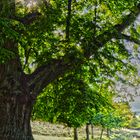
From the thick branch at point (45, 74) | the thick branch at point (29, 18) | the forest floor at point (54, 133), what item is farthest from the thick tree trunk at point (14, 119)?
the forest floor at point (54, 133)

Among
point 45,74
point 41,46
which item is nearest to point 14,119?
point 45,74

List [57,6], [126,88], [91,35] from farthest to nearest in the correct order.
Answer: [126,88]
[57,6]
[91,35]

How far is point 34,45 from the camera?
20.0 meters

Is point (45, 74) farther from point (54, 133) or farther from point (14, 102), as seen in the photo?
point (54, 133)

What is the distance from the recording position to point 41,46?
68.5ft

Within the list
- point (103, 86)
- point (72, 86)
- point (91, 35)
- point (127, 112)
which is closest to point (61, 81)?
point (72, 86)

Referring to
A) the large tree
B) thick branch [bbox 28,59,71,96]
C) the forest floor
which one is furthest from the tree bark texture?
the forest floor

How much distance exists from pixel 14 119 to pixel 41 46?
4.27 metres

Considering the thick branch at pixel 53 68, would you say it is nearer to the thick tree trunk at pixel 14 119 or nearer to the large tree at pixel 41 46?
the large tree at pixel 41 46

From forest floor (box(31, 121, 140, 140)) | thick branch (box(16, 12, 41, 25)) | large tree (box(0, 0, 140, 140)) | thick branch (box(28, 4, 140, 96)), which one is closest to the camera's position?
large tree (box(0, 0, 140, 140))

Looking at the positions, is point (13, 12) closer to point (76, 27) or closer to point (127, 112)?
point (76, 27)

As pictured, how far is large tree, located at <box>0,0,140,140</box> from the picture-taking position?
18.0 metres

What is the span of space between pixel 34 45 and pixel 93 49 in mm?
2763

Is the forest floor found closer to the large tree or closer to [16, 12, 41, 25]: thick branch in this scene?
the large tree
